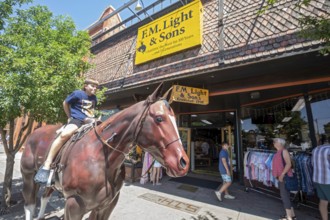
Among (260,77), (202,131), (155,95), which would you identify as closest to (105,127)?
(155,95)

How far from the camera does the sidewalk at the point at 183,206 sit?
16.8ft

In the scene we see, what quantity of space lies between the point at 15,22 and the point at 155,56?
16.6 feet

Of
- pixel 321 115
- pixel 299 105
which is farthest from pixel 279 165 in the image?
pixel 299 105

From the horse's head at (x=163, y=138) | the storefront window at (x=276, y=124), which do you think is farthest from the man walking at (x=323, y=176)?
the horse's head at (x=163, y=138)

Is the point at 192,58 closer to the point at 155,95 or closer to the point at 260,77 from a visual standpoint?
the point at 260,77

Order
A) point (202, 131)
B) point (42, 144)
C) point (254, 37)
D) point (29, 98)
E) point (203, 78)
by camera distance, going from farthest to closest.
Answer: point (202, 131)
point (203, 78)
point (254, 37)
point (29, 98)
point (42, 144)

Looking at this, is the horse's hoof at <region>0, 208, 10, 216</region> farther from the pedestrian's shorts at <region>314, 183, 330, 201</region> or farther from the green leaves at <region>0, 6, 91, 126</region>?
the pedestrian's shorts at <region>314, 183, 330, 201</region>

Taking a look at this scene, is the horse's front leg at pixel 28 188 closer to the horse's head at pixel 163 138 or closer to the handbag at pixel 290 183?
the horse's head at pixel 163 138

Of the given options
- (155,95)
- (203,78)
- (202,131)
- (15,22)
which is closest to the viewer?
(155,95)

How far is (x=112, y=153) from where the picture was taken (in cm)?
235

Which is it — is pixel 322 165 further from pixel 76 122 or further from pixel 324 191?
pixel 76 122

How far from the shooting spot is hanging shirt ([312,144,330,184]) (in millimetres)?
4609

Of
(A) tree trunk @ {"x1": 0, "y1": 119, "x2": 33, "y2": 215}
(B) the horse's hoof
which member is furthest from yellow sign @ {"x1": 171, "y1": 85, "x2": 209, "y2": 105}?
(B) the horse's hoof

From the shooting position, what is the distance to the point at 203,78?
714 centimetres
